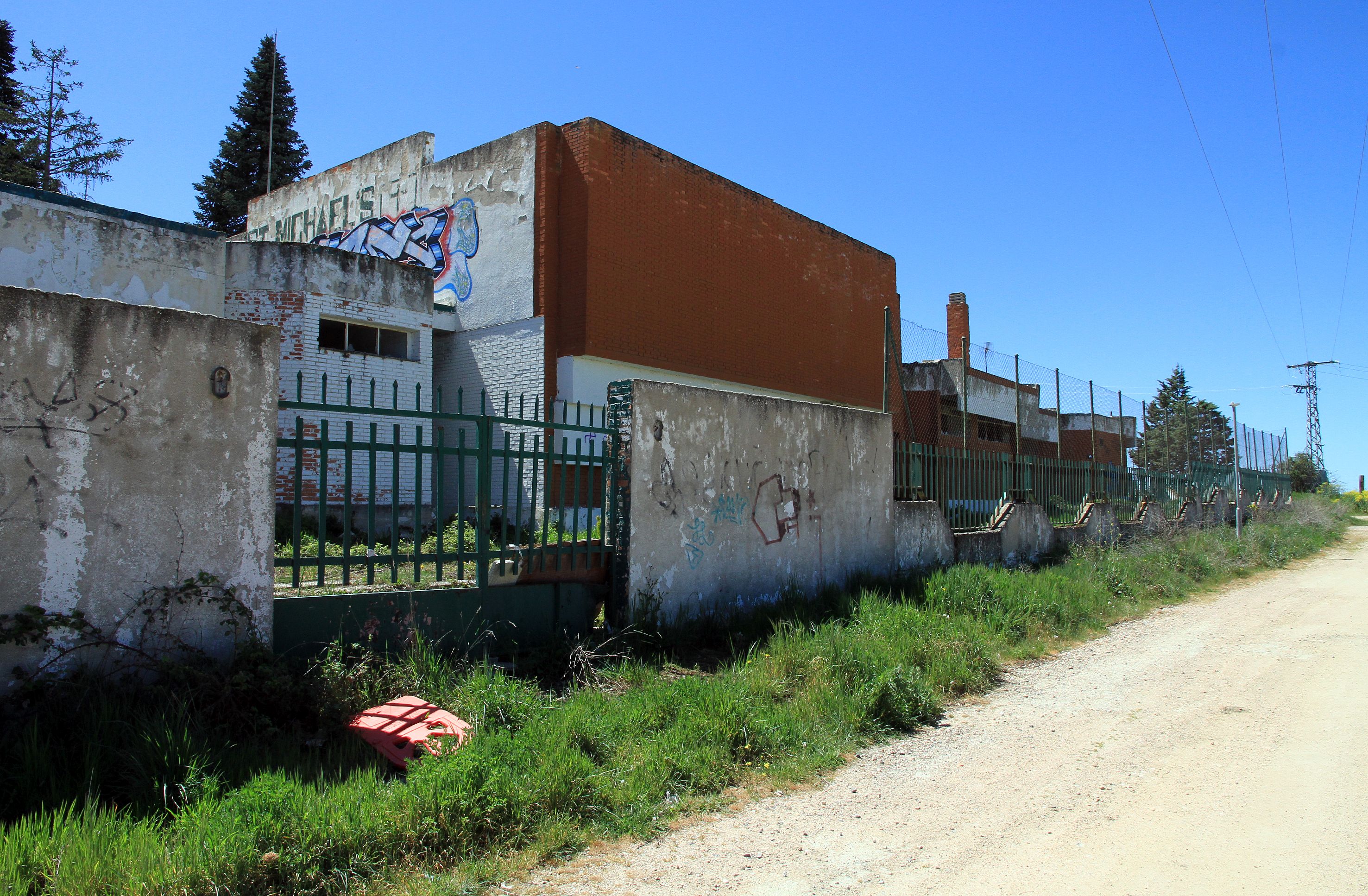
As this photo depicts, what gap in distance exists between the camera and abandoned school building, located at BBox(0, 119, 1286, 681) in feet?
14.2

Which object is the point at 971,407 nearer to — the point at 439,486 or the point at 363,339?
the point at 363,339

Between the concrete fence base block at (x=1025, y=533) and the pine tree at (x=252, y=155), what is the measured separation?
2655cm

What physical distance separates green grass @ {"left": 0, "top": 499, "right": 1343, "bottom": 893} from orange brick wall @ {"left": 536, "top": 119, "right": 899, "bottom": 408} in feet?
30.4

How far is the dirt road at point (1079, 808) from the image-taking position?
11.4 feet

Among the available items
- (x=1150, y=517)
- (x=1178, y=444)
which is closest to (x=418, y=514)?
(x=1150, y=517)

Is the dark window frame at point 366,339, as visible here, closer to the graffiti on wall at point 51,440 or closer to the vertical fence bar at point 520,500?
the vertical fence bar at point 520,500

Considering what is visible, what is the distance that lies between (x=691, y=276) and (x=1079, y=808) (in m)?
→ 13.8

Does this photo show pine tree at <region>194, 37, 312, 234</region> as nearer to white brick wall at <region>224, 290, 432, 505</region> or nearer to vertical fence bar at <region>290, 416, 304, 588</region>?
white brick wall at <region>224, 290, 432, 505</region>

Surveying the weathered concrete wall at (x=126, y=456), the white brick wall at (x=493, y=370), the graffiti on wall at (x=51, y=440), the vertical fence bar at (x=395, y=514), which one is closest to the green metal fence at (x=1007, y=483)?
the white brick wall at (x=493, y=370)

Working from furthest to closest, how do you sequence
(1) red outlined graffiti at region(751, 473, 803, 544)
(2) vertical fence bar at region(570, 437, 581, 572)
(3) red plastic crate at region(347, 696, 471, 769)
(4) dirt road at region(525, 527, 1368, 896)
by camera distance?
(1) red outlined graffiti at region(751, 473, 803, 544) < (2) vertical fence bar at region(570, 437, 581, 572) < (3) red plastic crate at region(347, 696, 471, 769) < (4) dirt road at region(525, 527, 1368, 896)

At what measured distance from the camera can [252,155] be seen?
96.9ft

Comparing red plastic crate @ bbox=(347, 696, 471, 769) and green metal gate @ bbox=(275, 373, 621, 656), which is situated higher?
green metal gate @ bbox=(275, 373, 621, 656)

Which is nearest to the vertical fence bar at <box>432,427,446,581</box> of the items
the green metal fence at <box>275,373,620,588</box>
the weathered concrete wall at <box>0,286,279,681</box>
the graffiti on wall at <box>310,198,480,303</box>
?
the green metal fence at <box>275,373,620,588</box>

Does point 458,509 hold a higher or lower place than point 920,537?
higher
